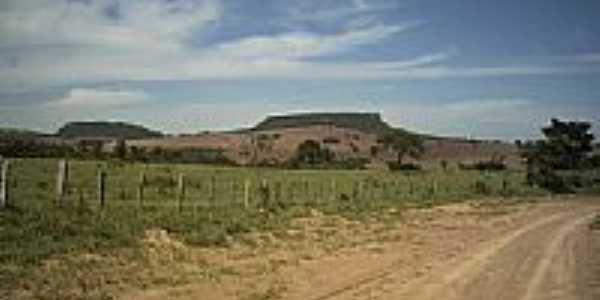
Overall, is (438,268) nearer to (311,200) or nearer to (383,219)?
(383,219)

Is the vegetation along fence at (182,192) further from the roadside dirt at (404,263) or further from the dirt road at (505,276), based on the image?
the dirt road at (505,276)

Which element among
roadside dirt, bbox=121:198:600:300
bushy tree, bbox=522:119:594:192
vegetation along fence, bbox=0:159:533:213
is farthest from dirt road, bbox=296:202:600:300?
bushy tree, bbox=522:119:594:192

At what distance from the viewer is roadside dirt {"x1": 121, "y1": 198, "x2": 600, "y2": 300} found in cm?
1473

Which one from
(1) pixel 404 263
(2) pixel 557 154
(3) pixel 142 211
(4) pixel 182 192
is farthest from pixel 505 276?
(2) pixel 557 154

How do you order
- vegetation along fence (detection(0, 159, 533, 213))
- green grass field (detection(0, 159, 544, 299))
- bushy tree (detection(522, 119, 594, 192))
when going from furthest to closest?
bushy tree (detection(522, 119, 594, 192)), vegetation along fence (detection(0, 159, 533, 213)), green grass field (detection(0, 159, 544, 299))

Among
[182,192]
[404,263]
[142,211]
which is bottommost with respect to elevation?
[404,263]

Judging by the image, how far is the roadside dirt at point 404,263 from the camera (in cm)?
1473

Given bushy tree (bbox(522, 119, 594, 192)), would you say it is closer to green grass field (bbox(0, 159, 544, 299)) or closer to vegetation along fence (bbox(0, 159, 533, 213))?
vegetation along fence (bbox(0, 159, 533, 213))

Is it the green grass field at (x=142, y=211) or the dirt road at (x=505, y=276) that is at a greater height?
the green grass field at (x=142, y=211)

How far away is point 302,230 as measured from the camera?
26.9m

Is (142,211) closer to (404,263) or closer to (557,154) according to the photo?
(404,263)

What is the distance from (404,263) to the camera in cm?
1970

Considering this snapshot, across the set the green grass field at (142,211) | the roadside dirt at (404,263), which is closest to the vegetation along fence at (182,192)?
the green grass field at (142,211)

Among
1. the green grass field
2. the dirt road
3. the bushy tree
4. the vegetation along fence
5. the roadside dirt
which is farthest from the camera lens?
the bushy tree
